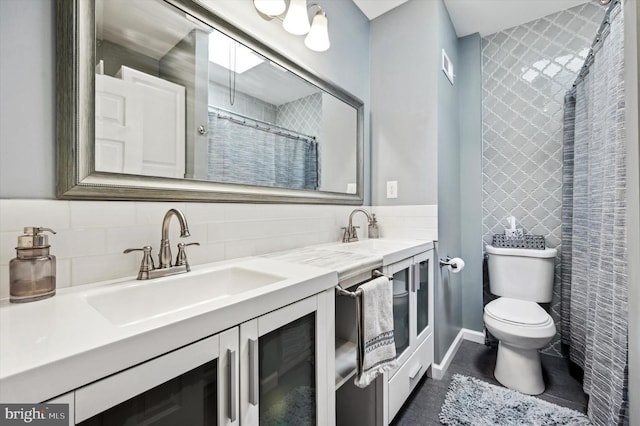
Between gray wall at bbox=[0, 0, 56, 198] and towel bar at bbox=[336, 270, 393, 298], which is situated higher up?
gray wall at bbox=[0, 0, 56, 198]

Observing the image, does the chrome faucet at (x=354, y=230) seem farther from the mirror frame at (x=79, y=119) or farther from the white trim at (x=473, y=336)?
the white trim at (x=473, y=336)

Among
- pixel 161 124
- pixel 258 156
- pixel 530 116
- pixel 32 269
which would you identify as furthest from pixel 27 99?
pixel 530 116

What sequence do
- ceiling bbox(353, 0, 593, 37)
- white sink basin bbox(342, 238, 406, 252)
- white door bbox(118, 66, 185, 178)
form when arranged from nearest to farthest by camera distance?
1. white door bbox(118, 66, 185, 178)
2. white sink basin bbox(342, 238, 406, 252)
3. ceiling bbox(353, 0, 593, 37)

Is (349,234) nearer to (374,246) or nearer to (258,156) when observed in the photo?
(374,246)

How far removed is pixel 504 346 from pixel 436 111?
1573 mm

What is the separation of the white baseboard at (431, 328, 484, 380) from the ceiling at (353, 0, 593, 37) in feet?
8.26

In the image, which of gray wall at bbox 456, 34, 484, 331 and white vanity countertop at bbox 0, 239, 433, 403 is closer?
white vanity countertop at bbox 0, 239, 433, 403

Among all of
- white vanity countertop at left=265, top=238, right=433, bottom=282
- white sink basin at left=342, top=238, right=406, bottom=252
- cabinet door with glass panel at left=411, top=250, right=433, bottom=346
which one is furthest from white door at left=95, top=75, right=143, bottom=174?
cabinet door with glass panel at left=411, top=250, right=433, bottom=346

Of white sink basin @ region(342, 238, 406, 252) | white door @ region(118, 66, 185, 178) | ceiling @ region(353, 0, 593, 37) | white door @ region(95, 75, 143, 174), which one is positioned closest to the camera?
white door @ region(95, 75, 143, 174)

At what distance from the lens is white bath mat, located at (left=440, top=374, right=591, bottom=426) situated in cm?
138

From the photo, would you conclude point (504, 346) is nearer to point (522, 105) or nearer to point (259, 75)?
point (522, 105)

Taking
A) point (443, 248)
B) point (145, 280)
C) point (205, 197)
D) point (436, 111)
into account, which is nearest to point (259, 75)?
point (205, 197)

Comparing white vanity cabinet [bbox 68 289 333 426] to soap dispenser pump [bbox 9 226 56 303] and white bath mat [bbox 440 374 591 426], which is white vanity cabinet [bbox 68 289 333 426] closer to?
soap dispenser pump [bbox 9 226 56 303]

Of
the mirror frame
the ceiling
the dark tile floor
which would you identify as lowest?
the dark tile floor
